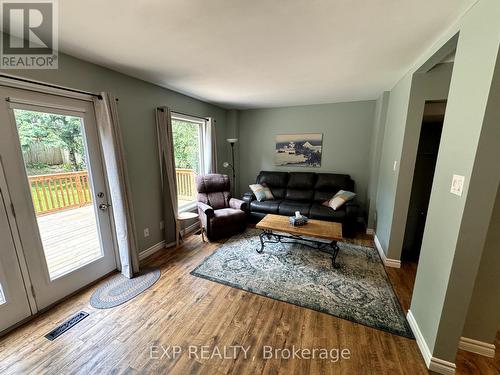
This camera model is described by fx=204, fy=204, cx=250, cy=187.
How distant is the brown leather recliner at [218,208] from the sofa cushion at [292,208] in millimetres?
705

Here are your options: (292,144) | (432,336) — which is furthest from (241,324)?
(292,144)

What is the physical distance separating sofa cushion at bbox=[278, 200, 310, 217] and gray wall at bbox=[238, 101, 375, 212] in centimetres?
97

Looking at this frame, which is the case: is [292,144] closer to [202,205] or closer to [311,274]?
[202,205]

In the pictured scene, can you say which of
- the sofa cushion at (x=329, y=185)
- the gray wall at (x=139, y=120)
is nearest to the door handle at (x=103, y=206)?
the gray wall at (x=139, y=120)

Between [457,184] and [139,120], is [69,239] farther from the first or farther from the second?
[457,184]

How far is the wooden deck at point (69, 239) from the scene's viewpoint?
192 centimetres

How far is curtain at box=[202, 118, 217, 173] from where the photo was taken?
158 inches

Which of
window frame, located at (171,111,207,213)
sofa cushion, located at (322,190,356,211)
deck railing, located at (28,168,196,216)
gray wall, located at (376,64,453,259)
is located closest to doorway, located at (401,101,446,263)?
gray wall, located at (376,64,453,259)

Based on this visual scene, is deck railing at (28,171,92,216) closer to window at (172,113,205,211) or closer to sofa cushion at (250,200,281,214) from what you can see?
window at (172,113,205,211)

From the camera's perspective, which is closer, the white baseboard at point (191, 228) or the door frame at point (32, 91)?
the door frame at point (32, 91)

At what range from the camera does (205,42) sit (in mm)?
1716

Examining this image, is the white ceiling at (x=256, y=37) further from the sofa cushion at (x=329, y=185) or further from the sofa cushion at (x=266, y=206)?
the sofa cushion at (x=266, y=206)

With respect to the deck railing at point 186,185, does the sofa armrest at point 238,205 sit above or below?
below

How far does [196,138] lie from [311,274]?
313cm
